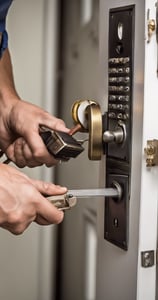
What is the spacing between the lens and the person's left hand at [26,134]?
827 mm

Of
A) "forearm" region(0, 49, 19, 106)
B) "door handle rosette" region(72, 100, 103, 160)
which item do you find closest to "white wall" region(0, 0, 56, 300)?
"forearm" region(0, 49, 19, 106)

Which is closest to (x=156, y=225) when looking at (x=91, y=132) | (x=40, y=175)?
(x=91, y=132)

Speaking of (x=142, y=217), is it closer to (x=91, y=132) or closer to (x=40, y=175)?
(x=91, y=132)

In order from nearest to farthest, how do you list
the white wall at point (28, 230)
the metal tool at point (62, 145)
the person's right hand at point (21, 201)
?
the person's right hand at point (21, 201) → the metal tool at point (62, 145) → the white wall at point (28, 230)

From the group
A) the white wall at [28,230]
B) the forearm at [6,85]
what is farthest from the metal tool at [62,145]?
the white wall at [28,230]

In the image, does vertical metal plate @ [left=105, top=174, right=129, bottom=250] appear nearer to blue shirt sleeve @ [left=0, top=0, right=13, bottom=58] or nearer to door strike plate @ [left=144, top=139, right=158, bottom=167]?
door strike plate @ [left=144, top=139, right=158, bottom=167]

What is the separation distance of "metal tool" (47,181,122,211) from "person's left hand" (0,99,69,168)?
98 millimetres

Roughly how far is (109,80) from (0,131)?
0.24 m

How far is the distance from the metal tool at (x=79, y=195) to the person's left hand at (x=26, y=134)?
0.10 meters

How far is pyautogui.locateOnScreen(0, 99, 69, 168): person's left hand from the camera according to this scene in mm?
827

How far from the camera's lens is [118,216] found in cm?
80

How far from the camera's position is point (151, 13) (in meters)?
0.71

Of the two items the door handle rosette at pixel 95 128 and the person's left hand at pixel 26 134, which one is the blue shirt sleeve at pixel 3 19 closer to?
the person's left hand at pixel 26 134

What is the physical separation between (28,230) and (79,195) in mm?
500
